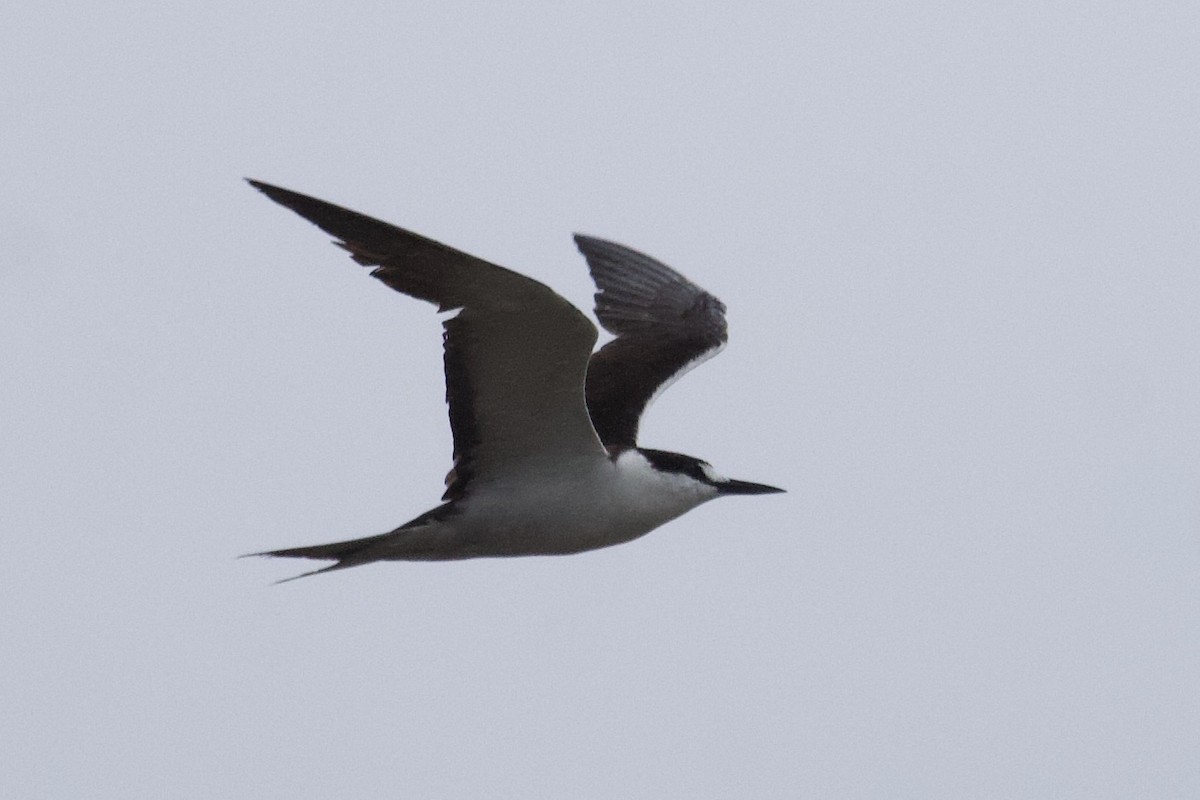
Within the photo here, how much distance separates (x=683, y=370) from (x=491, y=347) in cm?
288

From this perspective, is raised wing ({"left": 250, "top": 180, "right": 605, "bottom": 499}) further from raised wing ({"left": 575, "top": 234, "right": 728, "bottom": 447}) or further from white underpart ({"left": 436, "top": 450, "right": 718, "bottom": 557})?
raised wing ({"left": 575, "top": 234, "right": 728, "bottom": 447})

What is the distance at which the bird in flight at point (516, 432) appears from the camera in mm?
7406

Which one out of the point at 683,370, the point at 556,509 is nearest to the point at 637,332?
the point at 683,370

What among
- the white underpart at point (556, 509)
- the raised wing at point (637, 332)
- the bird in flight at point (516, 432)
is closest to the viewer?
the bird in flight at point (516, 432)

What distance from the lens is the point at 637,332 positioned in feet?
37.4

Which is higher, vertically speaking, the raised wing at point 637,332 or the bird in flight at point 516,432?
the raised wing at point 637,332

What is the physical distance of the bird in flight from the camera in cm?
741

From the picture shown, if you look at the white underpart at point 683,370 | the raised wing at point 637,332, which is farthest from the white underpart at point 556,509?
the white underpart at point 683,370

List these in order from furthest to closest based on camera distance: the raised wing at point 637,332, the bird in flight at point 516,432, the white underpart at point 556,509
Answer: the raised wing at point 637,332 < the white underpart at point 556,509 < the bird in flight at point 516,432

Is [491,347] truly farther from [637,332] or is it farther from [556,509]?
[637,332]

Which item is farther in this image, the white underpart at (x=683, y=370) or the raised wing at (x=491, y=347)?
the white underpart at (x=683, y=370)

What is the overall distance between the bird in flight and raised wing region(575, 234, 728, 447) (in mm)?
24

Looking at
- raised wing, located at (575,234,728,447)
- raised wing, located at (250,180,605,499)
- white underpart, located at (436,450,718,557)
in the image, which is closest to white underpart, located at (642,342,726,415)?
raised wing, located at (575,234,728,447)

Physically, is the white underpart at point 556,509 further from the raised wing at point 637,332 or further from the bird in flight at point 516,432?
the raised wing at point 637,332
